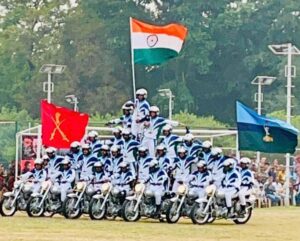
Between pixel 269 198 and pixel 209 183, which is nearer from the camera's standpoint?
pixel 209 183

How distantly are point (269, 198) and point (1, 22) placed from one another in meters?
37.6

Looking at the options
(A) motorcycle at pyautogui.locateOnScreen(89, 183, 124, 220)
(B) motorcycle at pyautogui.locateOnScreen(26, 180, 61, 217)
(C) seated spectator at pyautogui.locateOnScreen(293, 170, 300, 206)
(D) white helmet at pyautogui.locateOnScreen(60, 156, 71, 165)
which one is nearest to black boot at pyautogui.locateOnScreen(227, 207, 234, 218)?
(A) motorcycle at pyautogui.locateOnScreen(89, 183, 124, 220)

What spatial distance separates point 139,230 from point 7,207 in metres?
5.37

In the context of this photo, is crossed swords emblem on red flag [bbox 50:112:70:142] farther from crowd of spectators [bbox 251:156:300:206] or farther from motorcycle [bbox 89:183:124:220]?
crowd of spectators [bbox 251:156:300:206]

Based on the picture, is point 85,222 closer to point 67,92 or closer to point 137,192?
point 137,192

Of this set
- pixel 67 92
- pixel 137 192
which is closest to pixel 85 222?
pixel 137 192

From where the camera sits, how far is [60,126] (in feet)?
108

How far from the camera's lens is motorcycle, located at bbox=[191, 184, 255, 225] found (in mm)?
26344

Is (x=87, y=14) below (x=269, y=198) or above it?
above

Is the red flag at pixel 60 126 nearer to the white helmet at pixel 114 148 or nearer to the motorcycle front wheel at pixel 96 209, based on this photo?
the white helmet at pixel 114 148

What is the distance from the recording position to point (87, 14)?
239 ft

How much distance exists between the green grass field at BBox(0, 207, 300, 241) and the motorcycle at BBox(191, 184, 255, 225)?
0.21 m

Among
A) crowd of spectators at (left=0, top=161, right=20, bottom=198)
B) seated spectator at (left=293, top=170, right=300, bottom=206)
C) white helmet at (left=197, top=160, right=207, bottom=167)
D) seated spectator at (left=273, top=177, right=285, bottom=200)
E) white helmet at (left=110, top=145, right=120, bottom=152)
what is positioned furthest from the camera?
seated spectator at (left=293, top=170, right=300, bottom=206)

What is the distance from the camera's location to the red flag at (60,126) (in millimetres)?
32938
